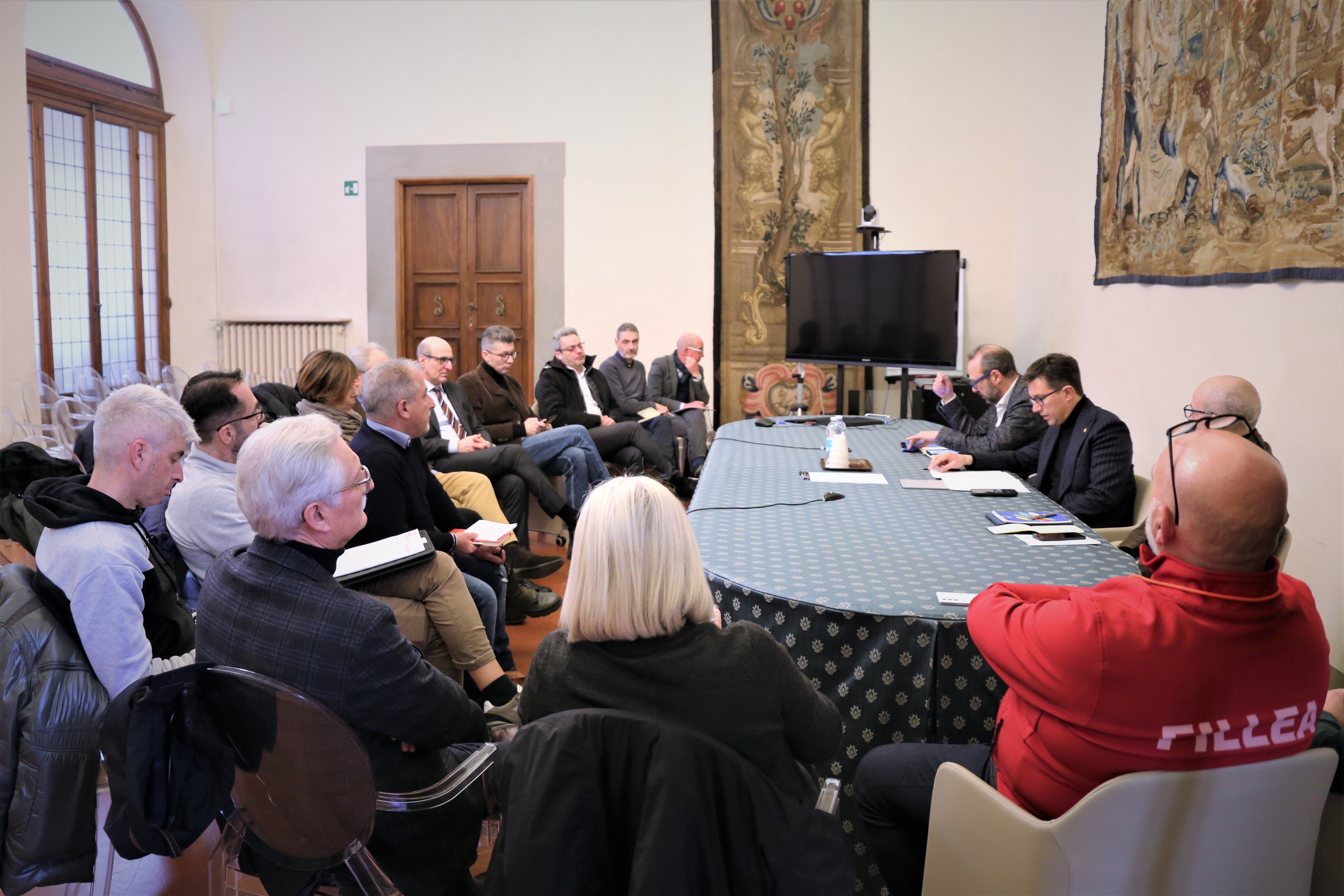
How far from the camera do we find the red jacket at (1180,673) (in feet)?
4.81

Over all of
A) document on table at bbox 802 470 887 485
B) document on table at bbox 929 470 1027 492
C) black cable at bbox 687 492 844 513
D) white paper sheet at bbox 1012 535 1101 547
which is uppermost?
document on table at bbox 929 470 1027 492

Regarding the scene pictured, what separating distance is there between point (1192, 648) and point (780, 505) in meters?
2.00

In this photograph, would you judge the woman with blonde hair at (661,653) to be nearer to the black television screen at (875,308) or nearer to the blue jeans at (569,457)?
the blue jeans at (569,457)

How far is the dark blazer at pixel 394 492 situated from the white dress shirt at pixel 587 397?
10.2 ft

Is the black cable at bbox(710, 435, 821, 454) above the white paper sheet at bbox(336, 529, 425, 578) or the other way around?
above

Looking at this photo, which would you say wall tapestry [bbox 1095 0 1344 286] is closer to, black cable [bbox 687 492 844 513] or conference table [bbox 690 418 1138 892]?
conference table [bbox 690 418 1138 892]

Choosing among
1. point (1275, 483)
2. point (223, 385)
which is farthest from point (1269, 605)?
point (223, 385)

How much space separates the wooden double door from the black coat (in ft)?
25.2

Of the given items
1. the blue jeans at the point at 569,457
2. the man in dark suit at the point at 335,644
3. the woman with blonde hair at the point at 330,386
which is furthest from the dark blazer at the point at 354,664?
the blue jeans at the point at 569,457

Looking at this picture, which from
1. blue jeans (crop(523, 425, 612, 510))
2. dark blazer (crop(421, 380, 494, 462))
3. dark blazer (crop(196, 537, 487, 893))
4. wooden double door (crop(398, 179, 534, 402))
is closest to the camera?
dark blazer (crop(196, 537, 487, 893))

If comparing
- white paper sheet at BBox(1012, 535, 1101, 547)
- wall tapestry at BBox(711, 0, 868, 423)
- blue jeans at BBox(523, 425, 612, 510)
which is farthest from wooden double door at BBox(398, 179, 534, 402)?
white paper sheet at BBox(1012, 535, 1101, 547)

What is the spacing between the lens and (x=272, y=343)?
9.20 meters

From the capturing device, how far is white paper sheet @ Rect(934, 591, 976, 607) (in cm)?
231

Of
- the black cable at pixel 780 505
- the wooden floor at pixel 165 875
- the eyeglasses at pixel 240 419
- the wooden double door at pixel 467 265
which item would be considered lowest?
the wooden floor at pixel 165 875
